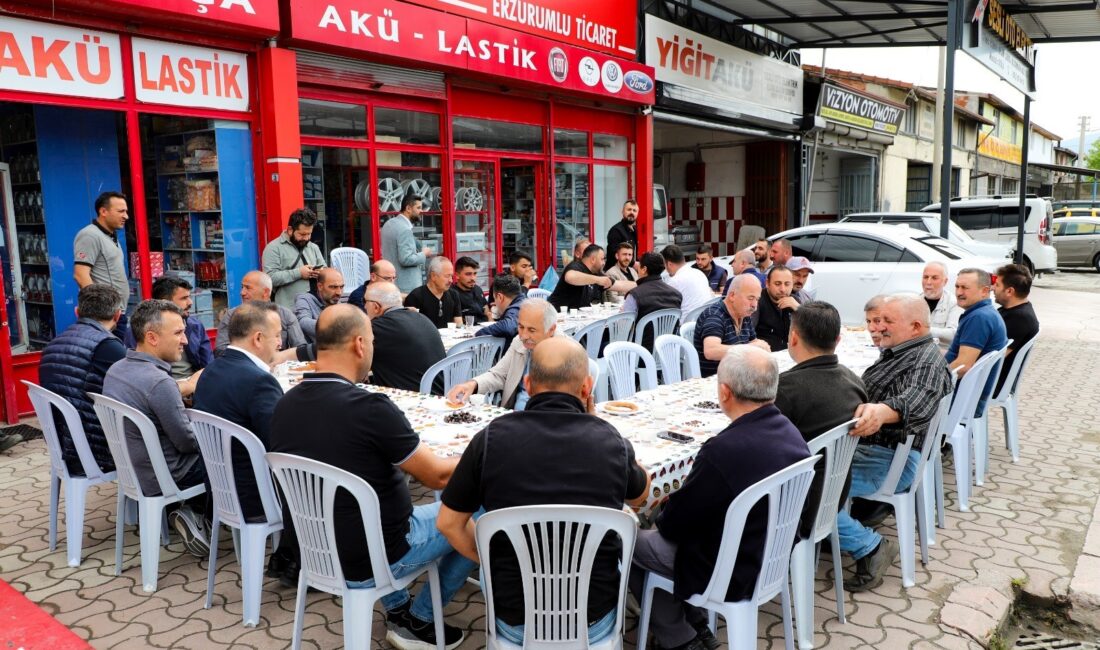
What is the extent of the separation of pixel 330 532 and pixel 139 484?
1.57 meters

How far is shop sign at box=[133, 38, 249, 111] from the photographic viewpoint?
22.4ft

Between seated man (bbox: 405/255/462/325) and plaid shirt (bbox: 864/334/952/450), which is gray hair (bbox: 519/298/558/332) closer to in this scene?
plaid shirt (bbox: 864/334/952/450)

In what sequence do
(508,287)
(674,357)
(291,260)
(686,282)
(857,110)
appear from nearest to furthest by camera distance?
(674,357) < (508,287) < (291,260) < (686,282) < (857,110)

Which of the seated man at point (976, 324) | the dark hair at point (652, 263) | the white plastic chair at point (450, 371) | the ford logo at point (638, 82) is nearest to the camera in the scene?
the white plastic chair at point (450, 371)

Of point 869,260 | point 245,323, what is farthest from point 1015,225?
point 245,323

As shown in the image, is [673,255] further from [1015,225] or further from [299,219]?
[1015,225]

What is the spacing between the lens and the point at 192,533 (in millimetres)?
4215

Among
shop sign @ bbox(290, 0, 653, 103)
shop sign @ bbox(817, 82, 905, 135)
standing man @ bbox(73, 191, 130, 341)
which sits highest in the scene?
shop sign @ bbox(817, 82, 905, 135)

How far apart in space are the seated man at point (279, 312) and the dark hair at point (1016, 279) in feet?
16.6

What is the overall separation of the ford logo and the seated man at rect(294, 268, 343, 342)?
7.19 m

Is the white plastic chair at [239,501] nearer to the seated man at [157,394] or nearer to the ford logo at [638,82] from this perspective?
the seated man at [157,394]

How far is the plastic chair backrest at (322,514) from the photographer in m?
2.80

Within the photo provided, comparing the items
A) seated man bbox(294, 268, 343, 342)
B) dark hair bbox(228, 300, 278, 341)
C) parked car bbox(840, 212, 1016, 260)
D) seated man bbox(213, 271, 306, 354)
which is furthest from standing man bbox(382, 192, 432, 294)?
parked car bbox(840, 212, 1016, 260)

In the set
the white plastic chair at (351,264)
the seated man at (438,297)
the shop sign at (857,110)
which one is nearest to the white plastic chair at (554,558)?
the seated man at (438,297)
